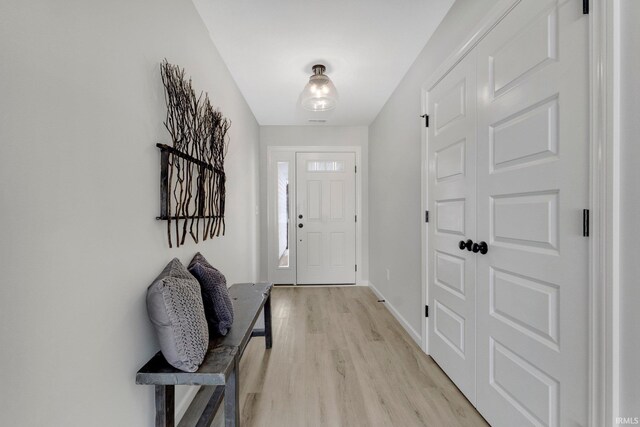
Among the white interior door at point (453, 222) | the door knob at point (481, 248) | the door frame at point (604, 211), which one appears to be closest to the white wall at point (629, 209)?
the door frame at point (604, 211)

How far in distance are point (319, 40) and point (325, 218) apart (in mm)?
2464

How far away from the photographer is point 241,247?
2951 mm

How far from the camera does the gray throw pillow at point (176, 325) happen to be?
108 cm

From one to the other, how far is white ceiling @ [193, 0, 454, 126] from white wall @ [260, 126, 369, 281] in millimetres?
1018

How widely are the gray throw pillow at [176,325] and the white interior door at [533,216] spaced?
136 centimetres

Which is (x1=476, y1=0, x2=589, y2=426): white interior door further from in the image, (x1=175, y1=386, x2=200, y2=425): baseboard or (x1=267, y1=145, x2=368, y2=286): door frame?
(x1=267, y1=145, x2=368, y2=286): door frame

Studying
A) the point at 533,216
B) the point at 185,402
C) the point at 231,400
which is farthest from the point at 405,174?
the point at 185,402

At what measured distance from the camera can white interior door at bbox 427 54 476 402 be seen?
1583mm

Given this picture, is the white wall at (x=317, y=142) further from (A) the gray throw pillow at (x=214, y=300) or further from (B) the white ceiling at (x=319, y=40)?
(A) the gray throw pillow at (x=214, y=300)

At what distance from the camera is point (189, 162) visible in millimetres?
A: 1575

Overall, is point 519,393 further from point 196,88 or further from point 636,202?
point 196,88

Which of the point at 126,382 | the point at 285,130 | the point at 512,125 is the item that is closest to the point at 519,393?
the point at 512,125

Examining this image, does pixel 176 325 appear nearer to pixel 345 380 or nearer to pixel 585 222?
pixel 345 380

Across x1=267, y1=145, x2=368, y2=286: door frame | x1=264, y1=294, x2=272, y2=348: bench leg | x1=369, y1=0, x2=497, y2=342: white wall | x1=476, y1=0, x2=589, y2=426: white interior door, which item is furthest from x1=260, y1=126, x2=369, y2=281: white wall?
x1=476, y1=0, x2=589, y2=426: white interior door
